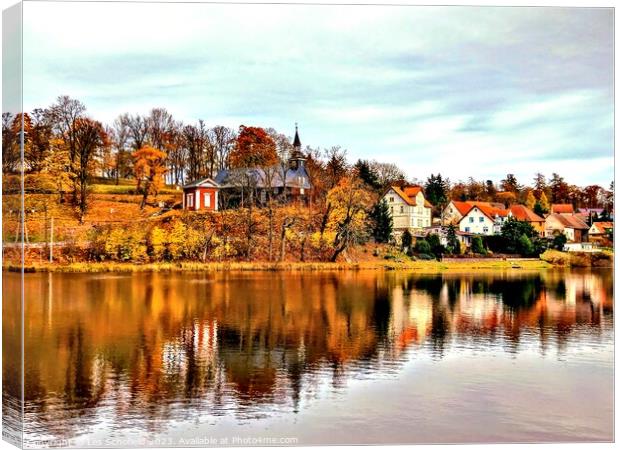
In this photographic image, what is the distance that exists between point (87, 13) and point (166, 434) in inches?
224

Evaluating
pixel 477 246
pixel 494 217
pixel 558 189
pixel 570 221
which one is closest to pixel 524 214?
pixel 494 217

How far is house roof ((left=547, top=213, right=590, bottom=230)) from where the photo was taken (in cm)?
1377

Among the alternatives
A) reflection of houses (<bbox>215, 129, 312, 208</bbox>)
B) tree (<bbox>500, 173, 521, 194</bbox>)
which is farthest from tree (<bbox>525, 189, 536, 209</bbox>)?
reflection of houses (<bbox>215, 129, 312, 208</bbox>)

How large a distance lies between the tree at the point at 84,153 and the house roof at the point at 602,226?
873cm

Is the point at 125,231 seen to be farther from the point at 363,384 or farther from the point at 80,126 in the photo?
the point at 363,384

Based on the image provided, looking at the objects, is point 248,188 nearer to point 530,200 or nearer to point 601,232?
point 530,200

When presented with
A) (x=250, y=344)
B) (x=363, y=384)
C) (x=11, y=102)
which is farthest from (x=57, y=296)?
(x=363, y=384)

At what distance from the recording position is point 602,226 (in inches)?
528

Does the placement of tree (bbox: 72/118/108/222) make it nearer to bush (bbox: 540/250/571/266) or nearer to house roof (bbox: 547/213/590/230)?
house roof (bbox: 547/213/590/230)

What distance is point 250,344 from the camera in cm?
1213

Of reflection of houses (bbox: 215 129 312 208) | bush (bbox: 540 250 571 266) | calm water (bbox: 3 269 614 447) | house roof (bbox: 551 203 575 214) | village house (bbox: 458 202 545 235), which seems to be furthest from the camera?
reflection of houses (bbox: 215 129 312 208)

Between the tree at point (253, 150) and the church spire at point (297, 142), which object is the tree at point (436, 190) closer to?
the church spire at point (297, 142)

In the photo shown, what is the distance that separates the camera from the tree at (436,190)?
49.0 ft

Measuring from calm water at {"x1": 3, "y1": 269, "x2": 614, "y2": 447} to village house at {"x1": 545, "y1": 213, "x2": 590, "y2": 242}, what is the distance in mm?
693
